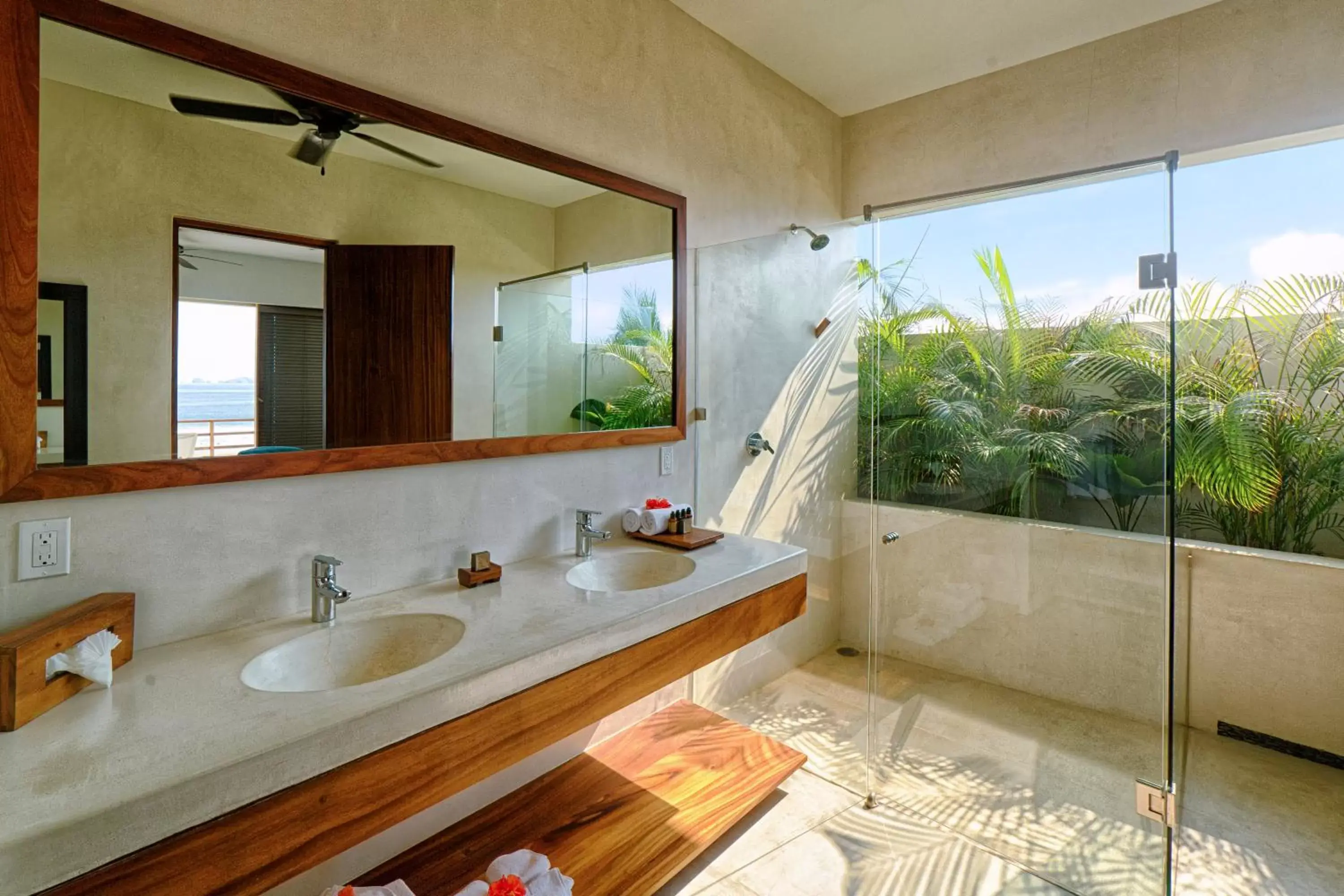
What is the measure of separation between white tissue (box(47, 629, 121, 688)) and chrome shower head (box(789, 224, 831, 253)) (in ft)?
8.80

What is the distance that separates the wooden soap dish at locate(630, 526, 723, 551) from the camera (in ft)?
6.68

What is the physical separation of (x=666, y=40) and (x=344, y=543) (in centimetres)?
199

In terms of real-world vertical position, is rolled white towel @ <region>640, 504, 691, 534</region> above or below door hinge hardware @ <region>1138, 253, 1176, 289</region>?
below

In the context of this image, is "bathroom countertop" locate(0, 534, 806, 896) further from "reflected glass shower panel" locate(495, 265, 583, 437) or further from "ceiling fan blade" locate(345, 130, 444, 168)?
"ceiling fan blade" locate(345, 130, 444, 168)

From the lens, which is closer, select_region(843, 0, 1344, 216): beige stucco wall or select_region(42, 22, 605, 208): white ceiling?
select_region(42, 22, 605, 208): white ceiling

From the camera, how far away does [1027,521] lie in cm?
219

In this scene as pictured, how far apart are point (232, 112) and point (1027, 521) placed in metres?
2.50

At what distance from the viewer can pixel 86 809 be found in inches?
30.1

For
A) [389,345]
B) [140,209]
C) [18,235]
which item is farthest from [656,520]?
[18,235]

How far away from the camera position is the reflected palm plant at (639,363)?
216cm

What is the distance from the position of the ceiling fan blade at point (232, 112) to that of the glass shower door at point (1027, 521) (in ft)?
6.58

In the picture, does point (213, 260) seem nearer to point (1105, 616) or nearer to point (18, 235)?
point (18, 235)

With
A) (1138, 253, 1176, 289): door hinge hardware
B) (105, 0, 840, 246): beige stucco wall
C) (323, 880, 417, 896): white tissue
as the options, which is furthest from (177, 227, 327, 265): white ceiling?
(1138, 253, 1176, 289): door hinge hardware

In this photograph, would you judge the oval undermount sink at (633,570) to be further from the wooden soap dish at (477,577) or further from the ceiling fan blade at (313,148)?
the ceiling fan blade at (313,148)
